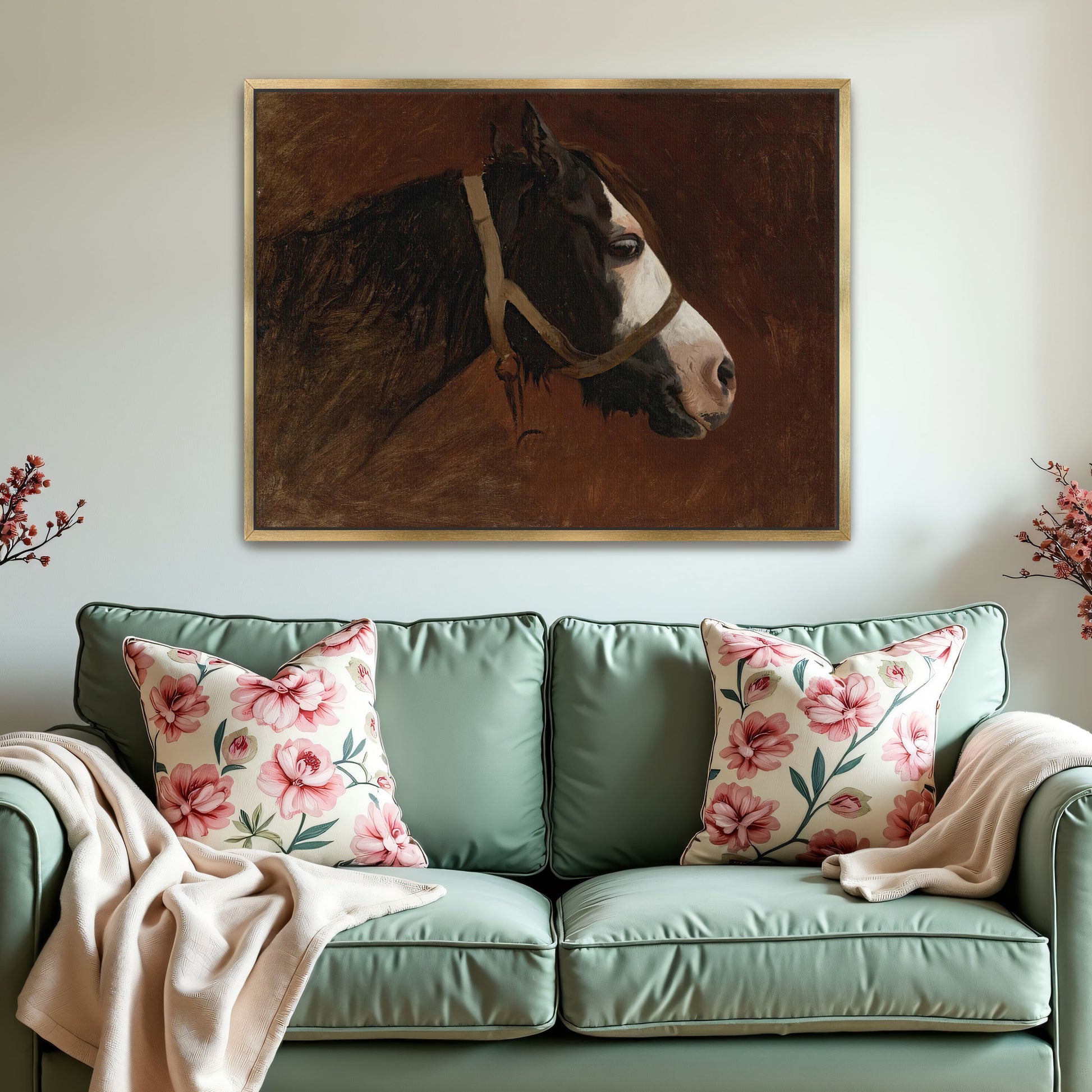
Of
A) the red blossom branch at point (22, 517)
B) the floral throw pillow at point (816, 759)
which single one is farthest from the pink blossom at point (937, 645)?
the red blossom branch at point (22, 517)

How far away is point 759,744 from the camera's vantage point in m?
1.85

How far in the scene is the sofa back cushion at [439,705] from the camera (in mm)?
1945

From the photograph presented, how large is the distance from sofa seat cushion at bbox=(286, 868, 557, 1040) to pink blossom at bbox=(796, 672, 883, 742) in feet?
2.21

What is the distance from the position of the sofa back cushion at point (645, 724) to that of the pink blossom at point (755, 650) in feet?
0.32

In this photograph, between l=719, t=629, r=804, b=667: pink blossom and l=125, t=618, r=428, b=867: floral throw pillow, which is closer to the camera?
l=125, t=618, r=428, b=867: floral throw pillow

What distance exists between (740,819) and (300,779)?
0.82m

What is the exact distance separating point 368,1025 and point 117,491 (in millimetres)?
1492

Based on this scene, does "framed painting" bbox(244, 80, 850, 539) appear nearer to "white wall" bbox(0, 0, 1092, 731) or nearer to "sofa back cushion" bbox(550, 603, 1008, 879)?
"white wall" bbox(0, 0, 1092, 731)

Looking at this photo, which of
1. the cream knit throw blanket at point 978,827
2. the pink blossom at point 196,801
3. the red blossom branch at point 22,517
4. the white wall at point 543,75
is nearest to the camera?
the cream knit throw blanket at point 978,827

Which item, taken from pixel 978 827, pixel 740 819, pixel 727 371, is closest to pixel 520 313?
pixel 727 371

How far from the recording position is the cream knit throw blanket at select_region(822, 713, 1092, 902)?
1581mm

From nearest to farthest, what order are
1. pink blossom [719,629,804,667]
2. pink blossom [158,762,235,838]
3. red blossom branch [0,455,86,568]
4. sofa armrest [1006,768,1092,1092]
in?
sofa armrest [1006,768,1092,1092] < pink blossom [158,762,235,838] < pink blossom [719,629,804,667] < red blossom branch [0,455,86,568]

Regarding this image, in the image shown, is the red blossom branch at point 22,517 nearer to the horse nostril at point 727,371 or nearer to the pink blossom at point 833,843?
the horse nostril at point 727,371

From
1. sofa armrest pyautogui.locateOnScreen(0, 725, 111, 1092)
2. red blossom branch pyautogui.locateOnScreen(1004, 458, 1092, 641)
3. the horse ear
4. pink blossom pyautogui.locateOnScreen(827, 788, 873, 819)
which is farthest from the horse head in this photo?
sofa armrest pyautogui.locateOnScreen(0, 725, 111, 1092)
